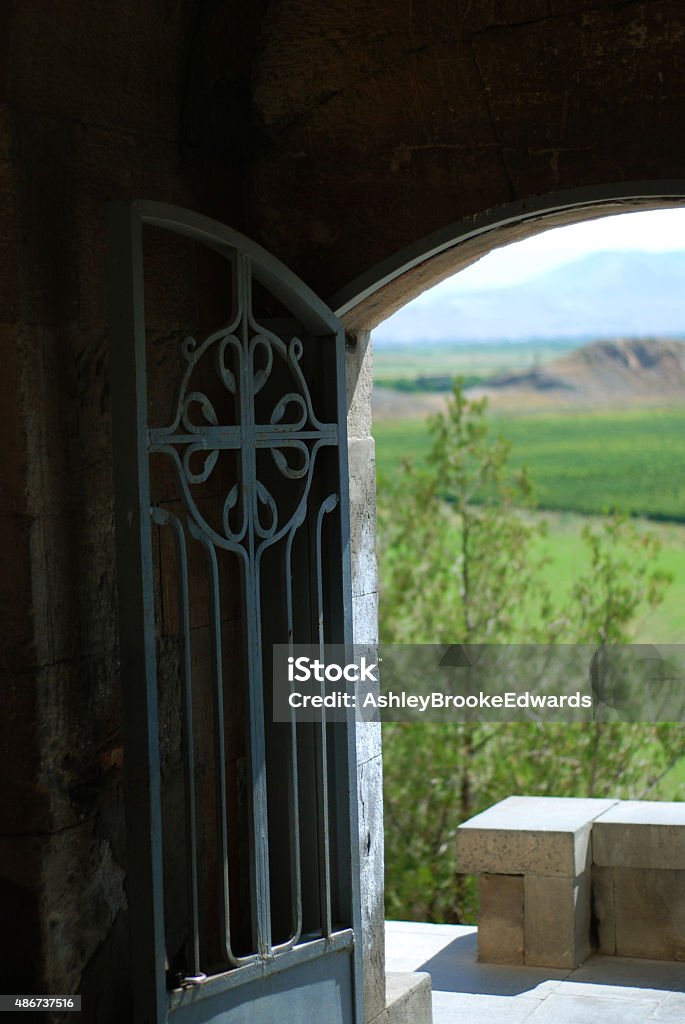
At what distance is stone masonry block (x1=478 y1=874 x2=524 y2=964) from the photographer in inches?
209

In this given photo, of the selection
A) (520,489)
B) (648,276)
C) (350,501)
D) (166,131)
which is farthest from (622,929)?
(648,276)

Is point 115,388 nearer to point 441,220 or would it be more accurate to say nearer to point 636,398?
point 441,220

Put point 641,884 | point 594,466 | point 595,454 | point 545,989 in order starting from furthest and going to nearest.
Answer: point 595,454
point 594,466
point 641,884
point 545,989

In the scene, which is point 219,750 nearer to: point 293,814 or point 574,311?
point 293,814

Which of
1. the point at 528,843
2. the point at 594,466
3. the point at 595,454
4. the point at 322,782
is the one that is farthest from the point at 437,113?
the point at 595,454

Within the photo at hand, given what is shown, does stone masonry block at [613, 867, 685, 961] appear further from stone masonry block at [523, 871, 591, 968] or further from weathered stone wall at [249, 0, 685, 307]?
weathered stone wall at [249, 0, 685, 307]

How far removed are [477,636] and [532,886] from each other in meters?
7.84

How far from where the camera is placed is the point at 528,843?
5246 millimetres

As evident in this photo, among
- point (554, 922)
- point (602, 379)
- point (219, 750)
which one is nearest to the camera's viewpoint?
point (219, 750)

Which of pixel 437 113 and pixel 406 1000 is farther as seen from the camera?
pixel 406 1000

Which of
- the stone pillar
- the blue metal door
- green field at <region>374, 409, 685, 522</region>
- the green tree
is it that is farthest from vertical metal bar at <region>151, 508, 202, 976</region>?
green field at <region>374, 409, 685, 522</region>

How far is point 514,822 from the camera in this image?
542cm

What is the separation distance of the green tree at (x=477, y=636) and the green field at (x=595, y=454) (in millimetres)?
16917

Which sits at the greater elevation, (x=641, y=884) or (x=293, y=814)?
(x=293, y=814)
